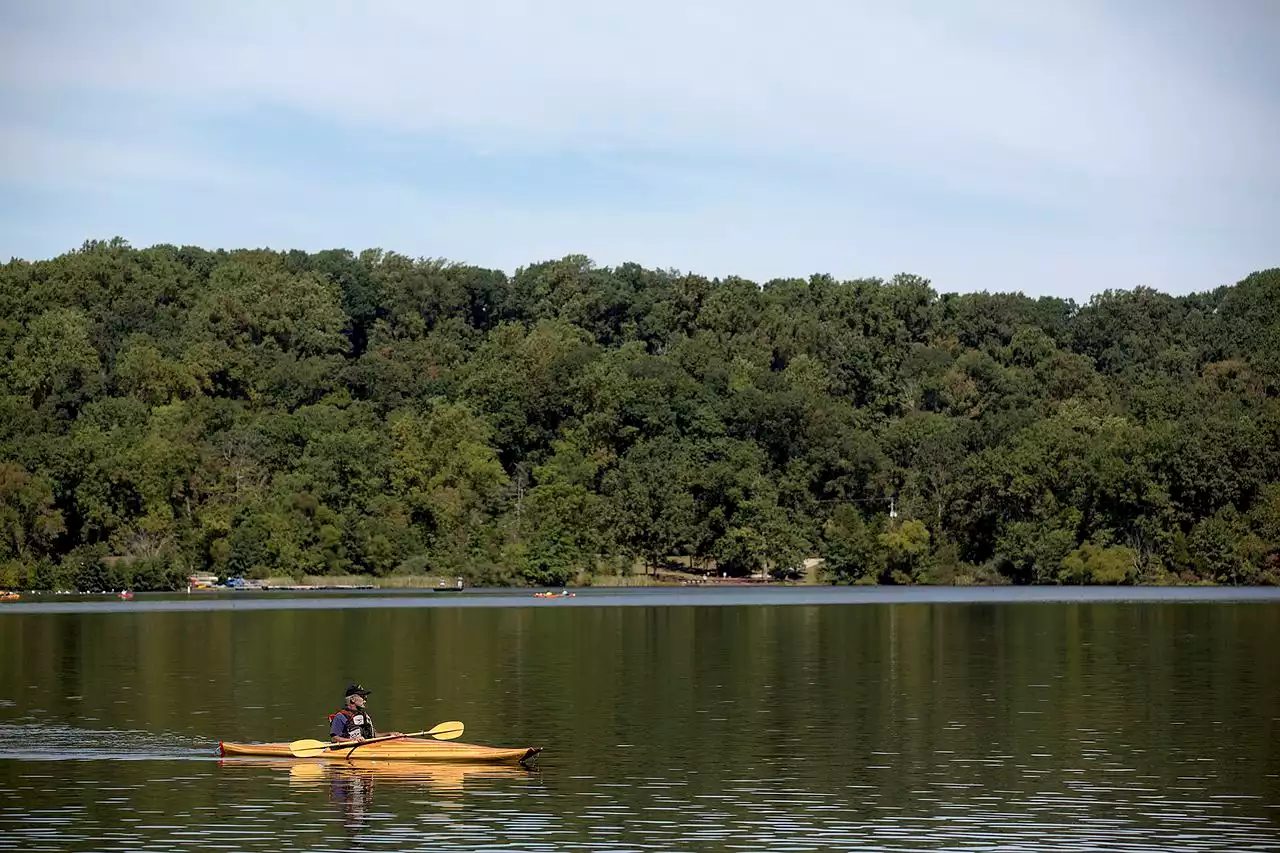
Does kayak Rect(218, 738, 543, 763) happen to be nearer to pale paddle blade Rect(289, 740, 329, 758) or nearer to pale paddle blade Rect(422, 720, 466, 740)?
pale paddle blade Rect(289, 740, 329, 758)

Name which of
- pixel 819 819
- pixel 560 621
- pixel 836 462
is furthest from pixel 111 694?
pixel 836 462

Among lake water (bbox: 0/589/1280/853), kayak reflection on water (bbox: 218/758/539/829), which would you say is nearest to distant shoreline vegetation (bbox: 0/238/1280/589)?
lake water (bbox: 0/589/1280/853)

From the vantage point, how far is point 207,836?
35156mm

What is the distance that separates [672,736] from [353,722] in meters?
8.38

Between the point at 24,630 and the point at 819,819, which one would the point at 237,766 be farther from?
the point at 24,630

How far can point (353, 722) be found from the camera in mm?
45469

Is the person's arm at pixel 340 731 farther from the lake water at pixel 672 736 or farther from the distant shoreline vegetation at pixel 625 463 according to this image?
the distant shoreline vegetation at pixel 625 463

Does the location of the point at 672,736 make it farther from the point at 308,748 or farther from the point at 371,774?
the point at 308,748

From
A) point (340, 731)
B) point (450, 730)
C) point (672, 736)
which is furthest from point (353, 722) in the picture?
point (672, 736)

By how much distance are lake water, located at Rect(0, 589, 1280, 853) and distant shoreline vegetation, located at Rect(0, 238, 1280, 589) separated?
63.1 metres

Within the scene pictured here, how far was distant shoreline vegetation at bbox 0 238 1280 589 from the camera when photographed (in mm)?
156625

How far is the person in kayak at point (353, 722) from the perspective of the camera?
45281 millimetres

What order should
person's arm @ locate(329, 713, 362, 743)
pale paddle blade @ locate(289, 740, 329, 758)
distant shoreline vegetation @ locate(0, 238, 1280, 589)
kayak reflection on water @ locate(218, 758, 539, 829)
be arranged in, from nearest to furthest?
kayak reflection on water @ locate(218, 758, 539, 829) < pale paddle blade @ locate(289, 740, 329, 758) < person's arm @ locate(329, 713, 362, 743) < distant shoreline vegetation @ locate(0, 238, 1280, 589)

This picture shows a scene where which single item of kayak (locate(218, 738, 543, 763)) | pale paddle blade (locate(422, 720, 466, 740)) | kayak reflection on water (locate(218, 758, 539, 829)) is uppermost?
pale paddle blade (locate(422, 720, 466, 740))
